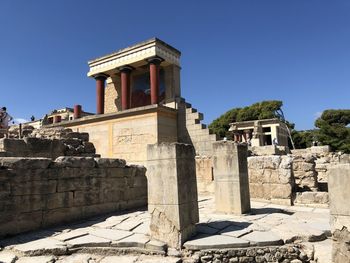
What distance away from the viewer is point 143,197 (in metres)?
8.64

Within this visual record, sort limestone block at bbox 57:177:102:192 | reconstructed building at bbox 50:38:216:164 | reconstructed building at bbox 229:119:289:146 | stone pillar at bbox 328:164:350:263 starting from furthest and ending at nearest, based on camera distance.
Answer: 1. reconstructed building at bbox 229:119:289:146
2. reconstructed building at bbox 50:38:216:164
3. limestone block at bbox 57:177:102:192
4. stone pillar at bbox 328:164:350:263

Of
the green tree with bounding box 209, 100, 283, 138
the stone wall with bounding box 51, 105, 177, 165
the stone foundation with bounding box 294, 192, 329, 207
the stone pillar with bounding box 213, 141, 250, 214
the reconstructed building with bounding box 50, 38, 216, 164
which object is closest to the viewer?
the stone pillar with bounding box 213, 141, 250, 214

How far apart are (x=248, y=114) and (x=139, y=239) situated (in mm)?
40393

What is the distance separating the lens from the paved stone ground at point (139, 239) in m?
4.47

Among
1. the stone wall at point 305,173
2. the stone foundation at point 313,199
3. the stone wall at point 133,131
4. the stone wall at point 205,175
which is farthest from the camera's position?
the stone wall at point 133,131

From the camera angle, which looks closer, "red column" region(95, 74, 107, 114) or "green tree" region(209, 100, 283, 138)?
"red column" region(95, 74, 107, 114)

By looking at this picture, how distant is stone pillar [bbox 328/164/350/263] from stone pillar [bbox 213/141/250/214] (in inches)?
119

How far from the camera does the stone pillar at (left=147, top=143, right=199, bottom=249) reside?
479cm

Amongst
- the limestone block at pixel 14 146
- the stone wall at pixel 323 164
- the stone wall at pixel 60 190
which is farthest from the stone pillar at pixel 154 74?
the limestone block at pixel 14 146

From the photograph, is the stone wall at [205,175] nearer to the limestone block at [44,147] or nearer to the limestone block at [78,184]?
the limestone block at [78,184]

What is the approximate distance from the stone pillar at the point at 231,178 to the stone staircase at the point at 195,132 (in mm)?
5486

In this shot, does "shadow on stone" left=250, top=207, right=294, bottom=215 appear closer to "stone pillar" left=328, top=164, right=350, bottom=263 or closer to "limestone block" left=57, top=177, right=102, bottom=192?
"stone pillar" left=328, top=164, right=350, bottom=263

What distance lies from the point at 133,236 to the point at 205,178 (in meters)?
5.93

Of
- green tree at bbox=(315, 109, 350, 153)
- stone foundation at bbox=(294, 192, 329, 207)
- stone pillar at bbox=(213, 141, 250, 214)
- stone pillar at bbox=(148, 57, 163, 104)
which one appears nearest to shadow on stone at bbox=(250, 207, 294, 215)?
stone pillar at bbox=(213, 141, 250, 214)
